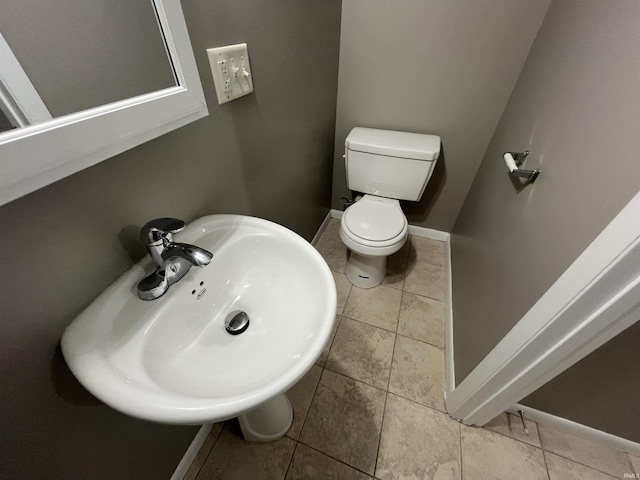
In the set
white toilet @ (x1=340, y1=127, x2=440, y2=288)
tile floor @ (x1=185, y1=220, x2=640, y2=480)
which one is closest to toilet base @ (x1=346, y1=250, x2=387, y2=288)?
white toilet @ (x1=340, y1=127, x2=440, y2=288)

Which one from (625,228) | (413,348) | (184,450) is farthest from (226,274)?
(413,348)

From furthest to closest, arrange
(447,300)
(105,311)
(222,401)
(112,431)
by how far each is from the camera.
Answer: (447,300) < (112,431) < (105,311) < (222,401)

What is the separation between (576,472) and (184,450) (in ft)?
4.50

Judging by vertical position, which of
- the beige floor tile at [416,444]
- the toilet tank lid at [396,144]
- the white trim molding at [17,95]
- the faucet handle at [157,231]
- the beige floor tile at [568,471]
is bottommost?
the beige floor tile at [568,471]

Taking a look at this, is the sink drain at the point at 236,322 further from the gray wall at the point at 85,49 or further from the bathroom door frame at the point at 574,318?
the bathroom door frame at the point at 574,318

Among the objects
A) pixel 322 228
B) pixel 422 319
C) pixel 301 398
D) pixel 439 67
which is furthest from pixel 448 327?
Result: pixel 439 67

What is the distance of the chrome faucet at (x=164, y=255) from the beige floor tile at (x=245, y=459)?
78 centimetres

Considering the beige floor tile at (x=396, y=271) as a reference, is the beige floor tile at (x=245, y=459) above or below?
below

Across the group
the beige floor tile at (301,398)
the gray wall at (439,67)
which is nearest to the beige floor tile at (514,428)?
the beige floor tile at (301,398)

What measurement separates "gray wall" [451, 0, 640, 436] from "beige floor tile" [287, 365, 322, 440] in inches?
23.3

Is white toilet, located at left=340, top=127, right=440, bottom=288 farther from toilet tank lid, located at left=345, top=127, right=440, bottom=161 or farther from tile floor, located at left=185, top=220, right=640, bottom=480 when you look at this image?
tile floor, located at left=185, top=220, right=640, bottom=480

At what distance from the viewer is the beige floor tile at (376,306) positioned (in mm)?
1416

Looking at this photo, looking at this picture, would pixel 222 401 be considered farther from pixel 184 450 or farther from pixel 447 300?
pixel 447 300

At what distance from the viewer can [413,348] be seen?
4.27 feet
